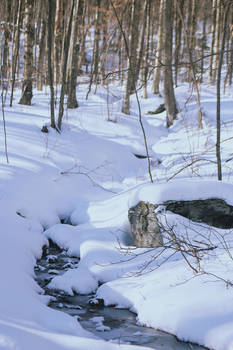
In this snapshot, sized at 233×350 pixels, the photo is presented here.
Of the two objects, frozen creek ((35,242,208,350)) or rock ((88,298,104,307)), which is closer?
frozen creek ((35,242,208,350))

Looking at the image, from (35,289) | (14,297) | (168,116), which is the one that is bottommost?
(35,289)

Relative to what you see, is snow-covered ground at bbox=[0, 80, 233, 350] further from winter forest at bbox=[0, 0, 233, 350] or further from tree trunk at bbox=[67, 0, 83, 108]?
tree trunk at bbox=[67, 0, 83, 108]

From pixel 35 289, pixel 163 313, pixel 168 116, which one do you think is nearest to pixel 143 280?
pixel 163 313

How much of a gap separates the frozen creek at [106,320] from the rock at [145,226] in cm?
86

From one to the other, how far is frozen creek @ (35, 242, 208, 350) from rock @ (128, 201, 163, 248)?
2.81 feet

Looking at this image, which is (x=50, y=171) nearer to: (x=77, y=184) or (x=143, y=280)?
(x=77, y=184)

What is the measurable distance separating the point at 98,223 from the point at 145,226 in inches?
45.5

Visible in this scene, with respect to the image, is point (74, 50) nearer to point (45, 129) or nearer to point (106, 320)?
point (45, 129)

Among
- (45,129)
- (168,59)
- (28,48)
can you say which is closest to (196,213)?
(45,129)

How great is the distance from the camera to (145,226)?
4.12 metres

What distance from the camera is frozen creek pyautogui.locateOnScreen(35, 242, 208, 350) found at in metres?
2.66

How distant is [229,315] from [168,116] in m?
8.45

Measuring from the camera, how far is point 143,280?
3463 mm

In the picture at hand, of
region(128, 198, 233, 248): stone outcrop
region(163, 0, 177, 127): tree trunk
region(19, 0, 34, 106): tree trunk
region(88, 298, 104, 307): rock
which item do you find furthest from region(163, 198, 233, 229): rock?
region(19, 0, 34, 106): tree trunk
